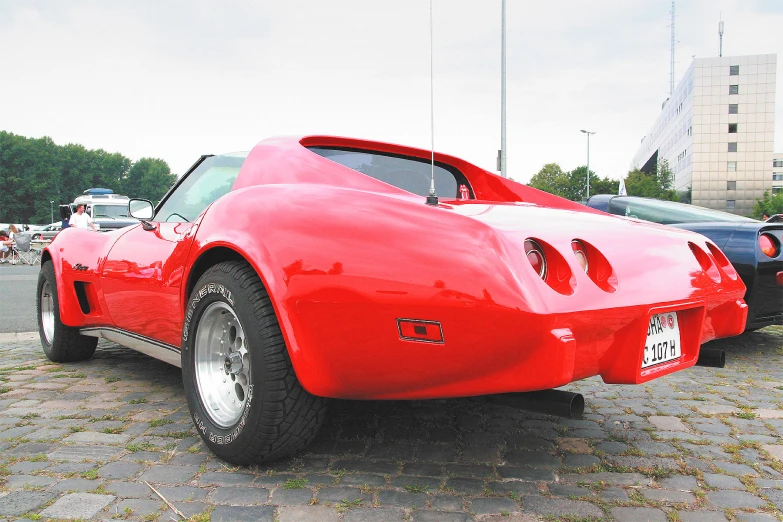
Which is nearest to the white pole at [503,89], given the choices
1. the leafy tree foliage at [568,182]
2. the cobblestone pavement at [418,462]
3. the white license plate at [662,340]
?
the cobblestone pavement at [418,462]

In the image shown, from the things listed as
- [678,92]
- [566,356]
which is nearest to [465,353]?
[566,356]

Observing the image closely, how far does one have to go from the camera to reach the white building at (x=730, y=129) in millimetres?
69062

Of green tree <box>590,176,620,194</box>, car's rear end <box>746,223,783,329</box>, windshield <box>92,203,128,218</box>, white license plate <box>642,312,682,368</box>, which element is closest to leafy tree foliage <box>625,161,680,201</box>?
green tree <box>590,176,620,194</box>

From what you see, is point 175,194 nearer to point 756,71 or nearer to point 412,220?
point 412,220

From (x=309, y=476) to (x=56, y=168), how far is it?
314 ft

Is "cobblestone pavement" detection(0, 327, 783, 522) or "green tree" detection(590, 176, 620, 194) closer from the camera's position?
"cobblestone pavement" detection(0, 327, 783, 522)

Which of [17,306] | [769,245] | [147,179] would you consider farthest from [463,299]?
[147,179]

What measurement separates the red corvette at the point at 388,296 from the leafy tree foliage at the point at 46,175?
240ft

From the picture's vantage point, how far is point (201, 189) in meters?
3.39

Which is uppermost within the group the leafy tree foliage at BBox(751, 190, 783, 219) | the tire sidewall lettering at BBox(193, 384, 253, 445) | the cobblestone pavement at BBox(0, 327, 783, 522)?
the tire sidewall lettering at BBox(193, 384, 253, 445)

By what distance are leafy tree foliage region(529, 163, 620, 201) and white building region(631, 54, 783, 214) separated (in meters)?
13.9

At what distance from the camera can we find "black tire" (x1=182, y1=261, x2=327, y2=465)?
2.27m

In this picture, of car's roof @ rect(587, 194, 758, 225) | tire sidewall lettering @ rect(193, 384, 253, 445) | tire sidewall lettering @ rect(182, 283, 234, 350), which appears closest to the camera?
tire sidewall lettering @ rect(193, 384, 253, 445)

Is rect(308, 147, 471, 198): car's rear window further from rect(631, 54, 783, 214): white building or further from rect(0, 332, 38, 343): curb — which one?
rect(631, 54, 783, 214): white building
